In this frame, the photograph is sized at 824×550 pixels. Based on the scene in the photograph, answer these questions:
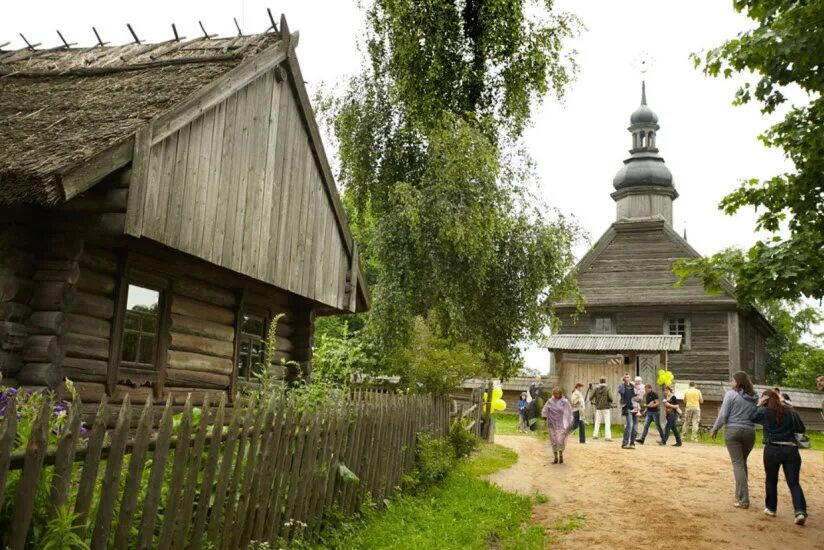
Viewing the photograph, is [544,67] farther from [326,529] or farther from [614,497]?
[326,529]

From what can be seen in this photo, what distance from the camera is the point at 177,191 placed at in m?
8.79

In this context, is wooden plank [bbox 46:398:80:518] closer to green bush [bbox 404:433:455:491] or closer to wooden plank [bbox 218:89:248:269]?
wooden plank [bbox 218:89:248:269]

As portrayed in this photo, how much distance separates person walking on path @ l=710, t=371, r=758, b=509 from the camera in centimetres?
1068

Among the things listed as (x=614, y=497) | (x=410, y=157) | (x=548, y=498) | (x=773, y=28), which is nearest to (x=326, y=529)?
(x=548, y=498)

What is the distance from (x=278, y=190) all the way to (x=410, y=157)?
10022 millimetres

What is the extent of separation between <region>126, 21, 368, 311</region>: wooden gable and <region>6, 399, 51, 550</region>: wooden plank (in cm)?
447

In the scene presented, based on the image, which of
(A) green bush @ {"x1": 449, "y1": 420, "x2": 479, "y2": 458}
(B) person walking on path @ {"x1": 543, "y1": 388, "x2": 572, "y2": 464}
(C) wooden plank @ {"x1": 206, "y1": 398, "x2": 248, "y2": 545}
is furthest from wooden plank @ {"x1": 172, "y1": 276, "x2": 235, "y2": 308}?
(B) person walking on path @ {"x1": 543, "y1": 388, "x2": 572, "y2": 464}

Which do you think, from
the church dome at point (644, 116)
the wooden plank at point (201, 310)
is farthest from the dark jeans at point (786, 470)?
the church dome at point (644, 116)

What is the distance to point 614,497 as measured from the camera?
11312mm

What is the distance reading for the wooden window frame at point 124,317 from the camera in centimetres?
885

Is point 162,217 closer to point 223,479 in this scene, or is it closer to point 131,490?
point 223,479

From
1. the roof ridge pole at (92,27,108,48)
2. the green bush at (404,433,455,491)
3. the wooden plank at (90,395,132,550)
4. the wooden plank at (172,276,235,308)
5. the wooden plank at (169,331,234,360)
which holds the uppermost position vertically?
the roof ridge pole at (92,27,108,48)

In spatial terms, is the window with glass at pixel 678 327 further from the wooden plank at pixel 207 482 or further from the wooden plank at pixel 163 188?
the wooden plank at pixel 207 482

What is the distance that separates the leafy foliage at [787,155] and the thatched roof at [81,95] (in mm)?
6729
